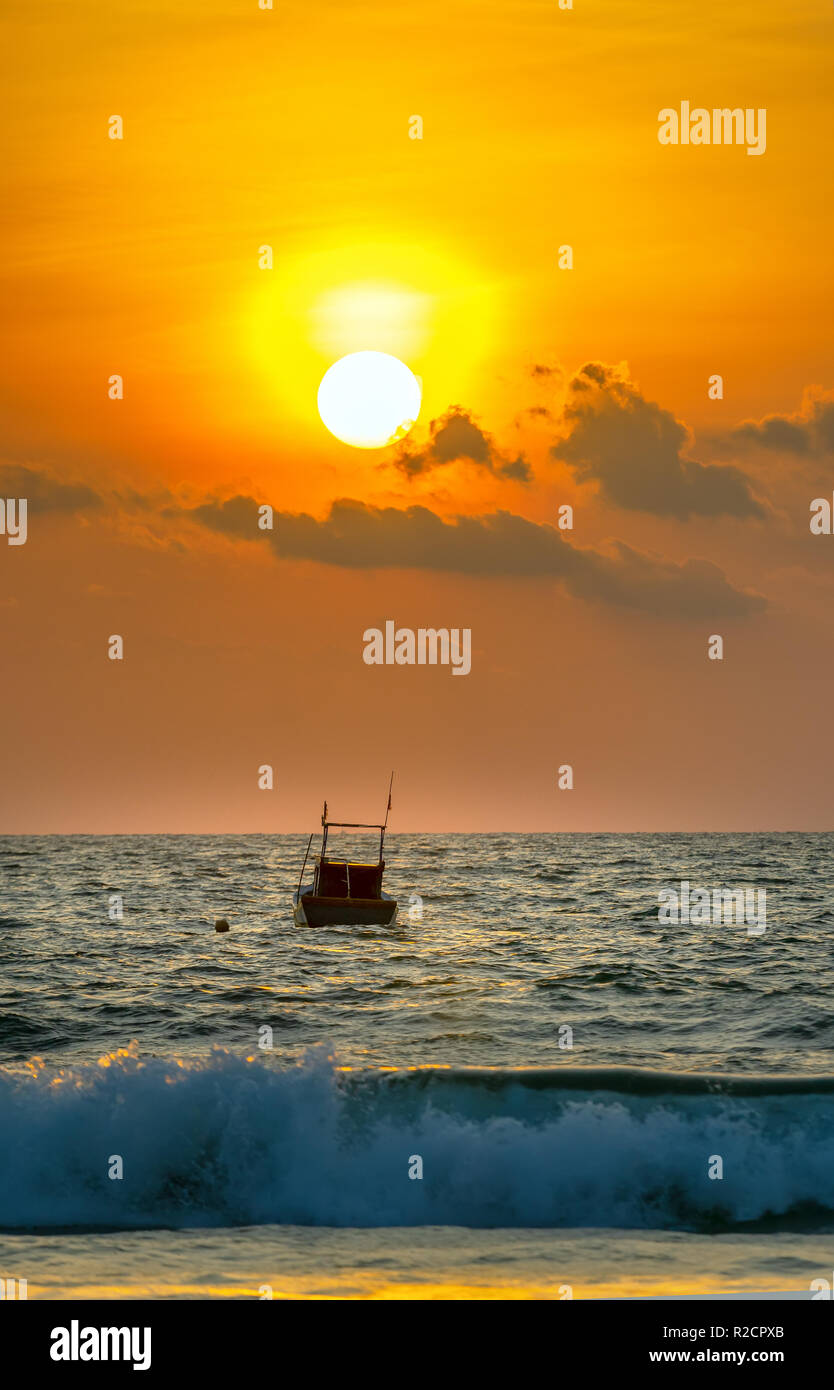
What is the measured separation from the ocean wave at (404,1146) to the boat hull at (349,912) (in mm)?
29543

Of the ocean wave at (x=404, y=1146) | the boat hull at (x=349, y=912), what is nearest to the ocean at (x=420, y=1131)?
the ocean wave at (x=404, y=1146)

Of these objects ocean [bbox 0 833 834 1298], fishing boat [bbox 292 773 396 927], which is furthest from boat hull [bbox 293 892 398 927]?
ocean [bbox 0 833 834 1298]

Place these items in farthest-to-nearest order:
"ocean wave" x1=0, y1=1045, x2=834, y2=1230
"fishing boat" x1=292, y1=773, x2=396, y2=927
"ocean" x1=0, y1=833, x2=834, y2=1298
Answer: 1. "fishing boat" x1=292, y1=773, x2=396, y2=927
2. "ocean wave" x1=0, y1=1045, x2=834, y2=1230
3. "ocean" x1=0, y1=833, x2=834, y2=1298

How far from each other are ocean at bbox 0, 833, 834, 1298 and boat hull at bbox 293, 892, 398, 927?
524 inches

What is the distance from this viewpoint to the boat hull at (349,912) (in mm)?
51812

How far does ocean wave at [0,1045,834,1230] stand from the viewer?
17422mm

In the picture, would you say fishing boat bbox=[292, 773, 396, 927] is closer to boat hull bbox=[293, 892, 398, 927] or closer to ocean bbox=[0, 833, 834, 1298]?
boat hull bbox=[293, 892, 398, 927]

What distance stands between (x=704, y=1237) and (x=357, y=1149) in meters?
5.79

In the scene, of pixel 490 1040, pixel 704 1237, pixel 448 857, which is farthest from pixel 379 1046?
pixel 448 857

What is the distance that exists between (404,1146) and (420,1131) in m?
0.52

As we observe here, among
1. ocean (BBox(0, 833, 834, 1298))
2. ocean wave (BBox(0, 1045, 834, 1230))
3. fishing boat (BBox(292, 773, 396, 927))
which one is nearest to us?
ocean (BBox(0, 833, 834, 1298))

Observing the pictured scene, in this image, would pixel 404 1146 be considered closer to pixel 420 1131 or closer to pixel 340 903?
pixel 420 1131

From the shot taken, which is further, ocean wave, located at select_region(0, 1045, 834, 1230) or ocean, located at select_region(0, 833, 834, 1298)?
ocean wave, located at select_region(0, 1045, 834, 1230)
